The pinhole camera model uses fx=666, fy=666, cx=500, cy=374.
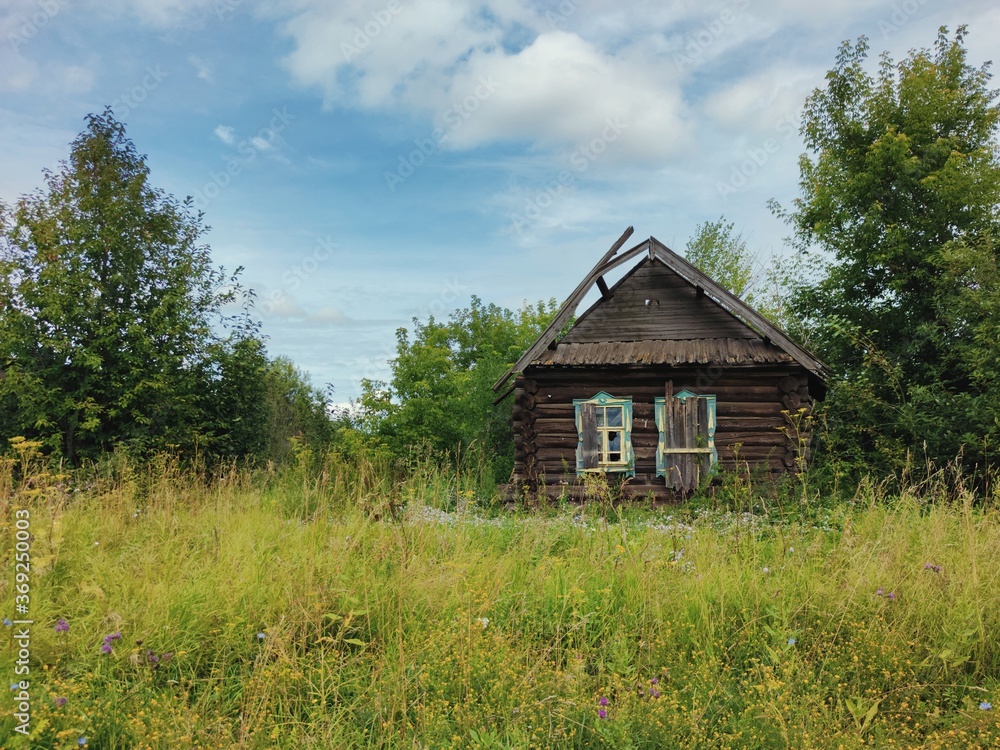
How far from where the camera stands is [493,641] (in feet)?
12.2

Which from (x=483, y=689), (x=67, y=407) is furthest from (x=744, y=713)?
(x=67, y=407)

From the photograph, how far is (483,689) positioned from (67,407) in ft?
44.8

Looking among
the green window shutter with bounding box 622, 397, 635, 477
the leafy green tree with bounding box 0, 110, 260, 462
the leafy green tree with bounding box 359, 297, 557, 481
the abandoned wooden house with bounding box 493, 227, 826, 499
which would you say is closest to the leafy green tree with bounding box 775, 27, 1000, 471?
the abandoned wooden house with bounding box 493, 227, 826, 499

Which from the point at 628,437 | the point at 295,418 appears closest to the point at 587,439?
the point at 628,437

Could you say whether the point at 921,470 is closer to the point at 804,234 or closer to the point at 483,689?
the point at 804,234

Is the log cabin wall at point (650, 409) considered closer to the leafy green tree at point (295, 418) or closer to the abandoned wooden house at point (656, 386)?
the abandoned wooden house at point (656, 386)

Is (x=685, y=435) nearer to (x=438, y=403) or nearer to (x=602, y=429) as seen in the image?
(x=602, y=429)

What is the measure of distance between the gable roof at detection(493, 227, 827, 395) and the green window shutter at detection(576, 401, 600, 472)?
1.17m

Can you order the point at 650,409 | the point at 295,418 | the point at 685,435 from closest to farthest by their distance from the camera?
the point at 685,435
the point at 650,409
the point at 295,418

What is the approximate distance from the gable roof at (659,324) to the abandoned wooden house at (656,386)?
0.02 m

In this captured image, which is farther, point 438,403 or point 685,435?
point 438,403

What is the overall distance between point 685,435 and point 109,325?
40.2ft

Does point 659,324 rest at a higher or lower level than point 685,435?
higher

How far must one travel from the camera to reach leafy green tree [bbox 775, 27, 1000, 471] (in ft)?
Answer: 46.0
